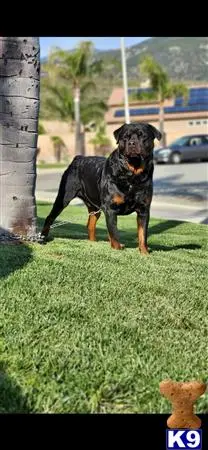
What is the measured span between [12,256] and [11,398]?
5.91 feet

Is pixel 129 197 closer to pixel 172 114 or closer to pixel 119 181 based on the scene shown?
pixel 119 181

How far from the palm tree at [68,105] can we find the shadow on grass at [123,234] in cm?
3685

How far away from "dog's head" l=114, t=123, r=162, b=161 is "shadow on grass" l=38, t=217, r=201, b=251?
1.10m

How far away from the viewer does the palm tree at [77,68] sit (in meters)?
38.2

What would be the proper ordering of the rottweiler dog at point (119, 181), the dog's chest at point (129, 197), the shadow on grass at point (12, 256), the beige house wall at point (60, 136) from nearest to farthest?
the shadow on grass at point (12, 256) < the rottweiler dog at point (119, 181) < the dog's chest at point (129, 197) < the beige house wall at point (60, 136)

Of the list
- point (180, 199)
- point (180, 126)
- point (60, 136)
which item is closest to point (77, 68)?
point (60, 136)

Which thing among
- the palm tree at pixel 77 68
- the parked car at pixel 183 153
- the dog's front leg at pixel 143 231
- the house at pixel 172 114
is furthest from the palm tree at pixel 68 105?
the dog's front leg at pixel 143 231

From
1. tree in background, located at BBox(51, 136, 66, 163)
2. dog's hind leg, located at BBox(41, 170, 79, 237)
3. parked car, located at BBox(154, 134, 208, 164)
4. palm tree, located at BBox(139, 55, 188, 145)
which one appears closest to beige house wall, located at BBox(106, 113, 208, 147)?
palm tree, located at BBox(139, 55, 188, 145)

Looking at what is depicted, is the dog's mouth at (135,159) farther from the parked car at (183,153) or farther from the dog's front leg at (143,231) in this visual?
the parked car at (183,153)

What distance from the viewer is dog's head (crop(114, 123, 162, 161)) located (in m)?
4.46

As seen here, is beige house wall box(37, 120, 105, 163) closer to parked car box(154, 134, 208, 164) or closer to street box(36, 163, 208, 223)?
parked car box(154, 134, 208, 164)

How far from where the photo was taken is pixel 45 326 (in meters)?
3.10
